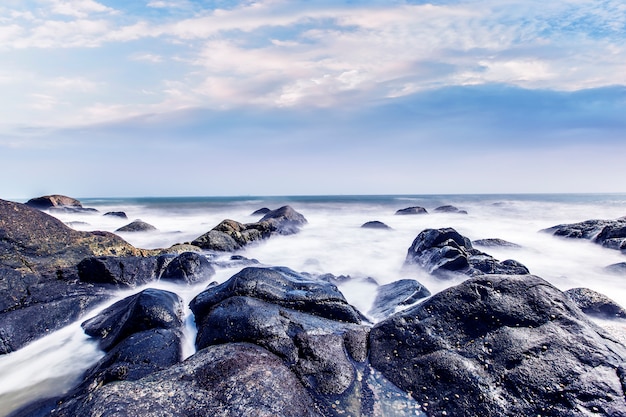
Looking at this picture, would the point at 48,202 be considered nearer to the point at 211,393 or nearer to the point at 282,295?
the point at 282,295

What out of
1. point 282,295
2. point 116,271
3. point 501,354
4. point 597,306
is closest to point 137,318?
point 282,295

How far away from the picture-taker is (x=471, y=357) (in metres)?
3.83

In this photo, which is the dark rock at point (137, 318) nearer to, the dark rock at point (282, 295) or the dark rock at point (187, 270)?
the dark rock at point (282, 295)

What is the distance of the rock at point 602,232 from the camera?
13651mm

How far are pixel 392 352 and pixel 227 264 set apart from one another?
6921 millimetres

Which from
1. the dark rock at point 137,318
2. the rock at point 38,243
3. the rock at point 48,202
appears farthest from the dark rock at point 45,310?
the rock at point 48,202

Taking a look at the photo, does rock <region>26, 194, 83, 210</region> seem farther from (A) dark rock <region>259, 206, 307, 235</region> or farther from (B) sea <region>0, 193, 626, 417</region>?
(A) dark rock <region>259, 206, 307, 235</region>

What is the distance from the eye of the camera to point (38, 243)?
7.50 metres

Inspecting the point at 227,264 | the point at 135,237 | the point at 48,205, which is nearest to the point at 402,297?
the point at 227,264

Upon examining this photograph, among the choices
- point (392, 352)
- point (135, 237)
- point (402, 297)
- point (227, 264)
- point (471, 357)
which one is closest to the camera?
point (471, 357)

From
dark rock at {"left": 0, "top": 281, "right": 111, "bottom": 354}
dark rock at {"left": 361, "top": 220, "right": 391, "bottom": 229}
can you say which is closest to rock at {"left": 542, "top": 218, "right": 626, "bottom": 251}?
dark rock at {"left": 361, "top": 220, "right": 391, "bottom": 229}

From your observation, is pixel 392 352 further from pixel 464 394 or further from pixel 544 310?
pixel 544 310

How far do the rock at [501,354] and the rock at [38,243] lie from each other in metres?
7.17

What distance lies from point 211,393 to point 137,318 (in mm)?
2314
